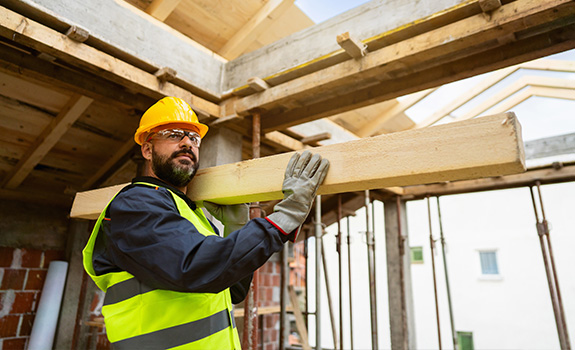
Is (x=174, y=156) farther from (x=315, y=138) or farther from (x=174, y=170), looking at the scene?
(x=315, y=138)

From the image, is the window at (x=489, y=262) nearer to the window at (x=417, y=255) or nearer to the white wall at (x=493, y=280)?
the white wall at (x=493, y=280)

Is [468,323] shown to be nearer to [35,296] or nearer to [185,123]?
[35,296]

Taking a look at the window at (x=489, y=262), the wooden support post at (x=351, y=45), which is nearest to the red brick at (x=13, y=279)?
the wooden support post at (x=351, y=45)

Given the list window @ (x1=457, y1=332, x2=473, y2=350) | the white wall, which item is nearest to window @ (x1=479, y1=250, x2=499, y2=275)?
the white wall

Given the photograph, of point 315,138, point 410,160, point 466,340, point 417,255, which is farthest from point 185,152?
point 466,340

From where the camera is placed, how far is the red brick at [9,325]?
4.41 meters

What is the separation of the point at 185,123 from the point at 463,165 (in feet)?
3.81

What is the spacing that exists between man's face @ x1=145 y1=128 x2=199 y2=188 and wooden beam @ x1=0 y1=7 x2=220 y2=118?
3.77ft

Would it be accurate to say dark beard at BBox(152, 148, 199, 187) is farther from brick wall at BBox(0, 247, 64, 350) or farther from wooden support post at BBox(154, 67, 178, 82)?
brick wall at BBox(0, 247, 64, 350)

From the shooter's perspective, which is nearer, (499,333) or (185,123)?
(185,123)

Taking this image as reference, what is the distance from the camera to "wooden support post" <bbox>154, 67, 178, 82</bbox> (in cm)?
274

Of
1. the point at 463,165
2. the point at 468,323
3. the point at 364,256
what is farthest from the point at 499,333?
the point at 463,165

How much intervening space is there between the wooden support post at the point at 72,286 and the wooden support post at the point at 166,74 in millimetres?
3161

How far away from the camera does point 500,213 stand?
13.5m
